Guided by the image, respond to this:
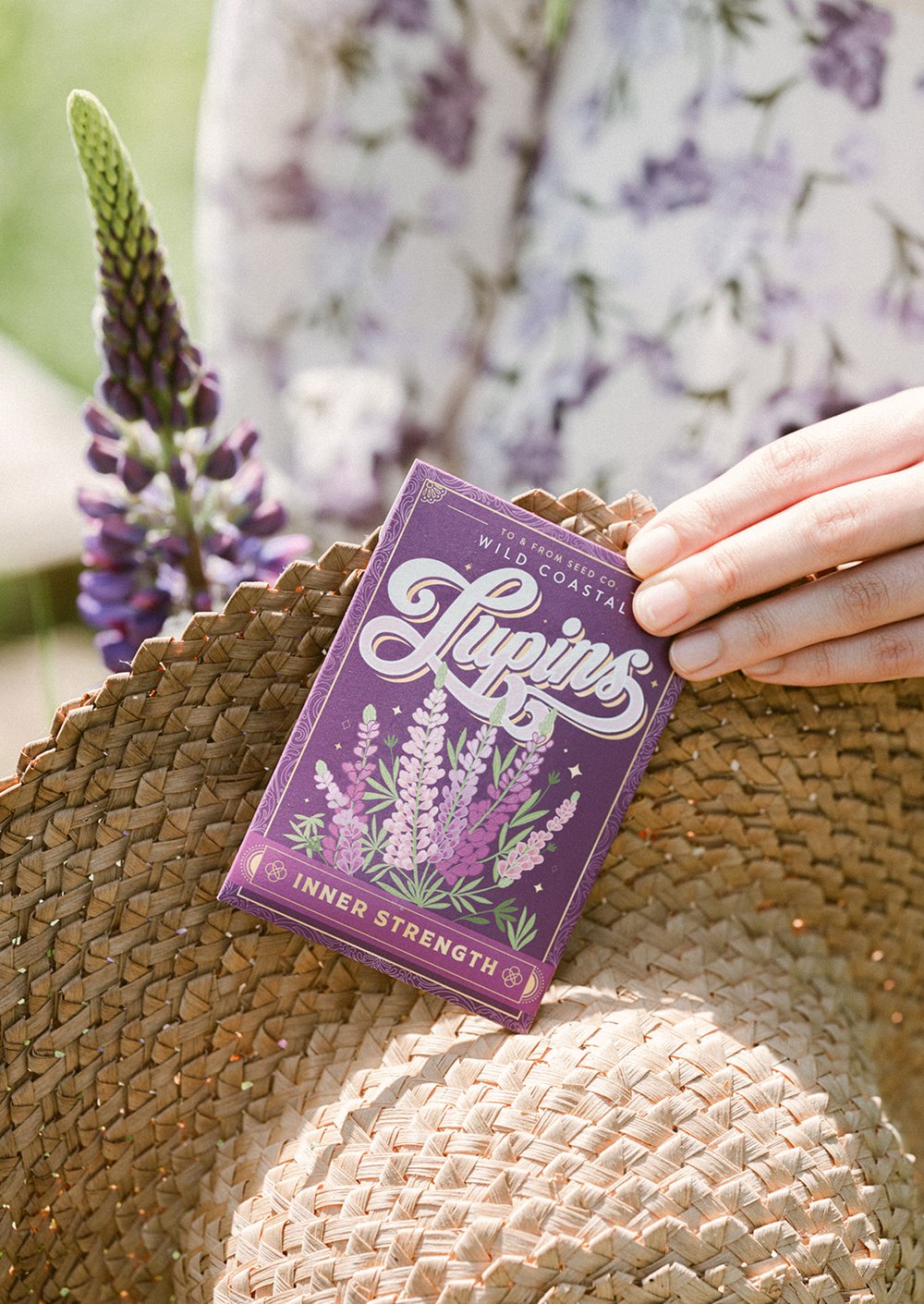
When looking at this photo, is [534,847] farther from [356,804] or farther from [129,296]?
[129,296]

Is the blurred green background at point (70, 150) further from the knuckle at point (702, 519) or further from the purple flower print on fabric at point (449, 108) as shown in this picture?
the knuckle at point (702, 519)

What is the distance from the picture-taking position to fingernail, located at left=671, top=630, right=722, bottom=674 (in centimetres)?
50

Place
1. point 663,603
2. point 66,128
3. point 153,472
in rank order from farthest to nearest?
point 66,128 → point 153,472 → point 663,603

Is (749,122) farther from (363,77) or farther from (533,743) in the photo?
(533,743)

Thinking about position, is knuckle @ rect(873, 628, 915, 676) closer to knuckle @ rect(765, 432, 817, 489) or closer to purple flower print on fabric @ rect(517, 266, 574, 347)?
knuckle @ rect(765, 432, 817, 489)

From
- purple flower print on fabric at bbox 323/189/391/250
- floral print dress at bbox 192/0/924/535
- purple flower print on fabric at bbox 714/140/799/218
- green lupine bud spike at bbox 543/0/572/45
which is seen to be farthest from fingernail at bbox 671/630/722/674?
green lupine bud spike at bbox 543/0/572/45

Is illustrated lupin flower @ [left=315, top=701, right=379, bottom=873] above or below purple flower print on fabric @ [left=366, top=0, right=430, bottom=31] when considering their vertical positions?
below

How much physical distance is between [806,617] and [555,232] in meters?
0.61

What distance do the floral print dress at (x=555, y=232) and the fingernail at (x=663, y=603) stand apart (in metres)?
0.43

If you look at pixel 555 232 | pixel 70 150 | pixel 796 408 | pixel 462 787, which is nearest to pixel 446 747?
pixel 462 787

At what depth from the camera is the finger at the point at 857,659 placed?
52 centimetres

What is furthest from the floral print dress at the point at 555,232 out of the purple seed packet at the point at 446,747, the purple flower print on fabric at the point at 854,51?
the purple seed packet at the point at 446,747

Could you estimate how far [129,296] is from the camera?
0.55m

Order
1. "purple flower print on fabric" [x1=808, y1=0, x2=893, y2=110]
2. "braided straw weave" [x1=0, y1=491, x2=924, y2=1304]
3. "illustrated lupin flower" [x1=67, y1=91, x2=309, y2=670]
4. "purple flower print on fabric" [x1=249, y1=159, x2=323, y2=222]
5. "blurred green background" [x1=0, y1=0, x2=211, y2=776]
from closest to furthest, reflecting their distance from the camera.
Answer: "braided straw weave" [x1=0, y1=491, x2=924, y2=1304] → "illustrated lupin flower" [x1=67, y1=91, x2=309, y2=670] → "purple flower print on fabric" [x1=808, y1=0, x2=893, y2=110] → "purple flower print on fabric" [x1=249, y1=159, x2=323, y2=222] → "blurred green background" [x1=0, y1=0, x2=211, y2=776]
